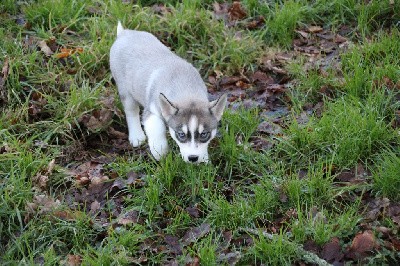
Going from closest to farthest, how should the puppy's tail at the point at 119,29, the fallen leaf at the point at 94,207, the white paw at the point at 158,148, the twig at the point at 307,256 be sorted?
the twig at the point at 307,256
the fallen leaf at the point at 94,207
the white paw at the point at 158,148
the puppy's tail at the point at 119,29

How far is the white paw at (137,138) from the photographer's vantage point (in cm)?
590

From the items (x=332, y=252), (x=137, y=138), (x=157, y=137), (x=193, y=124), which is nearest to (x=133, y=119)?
(x=137, y=138)

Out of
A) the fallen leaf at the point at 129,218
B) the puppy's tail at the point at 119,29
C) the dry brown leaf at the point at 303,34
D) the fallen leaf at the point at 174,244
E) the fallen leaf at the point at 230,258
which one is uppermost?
the puppy's tail at the point at 119,29

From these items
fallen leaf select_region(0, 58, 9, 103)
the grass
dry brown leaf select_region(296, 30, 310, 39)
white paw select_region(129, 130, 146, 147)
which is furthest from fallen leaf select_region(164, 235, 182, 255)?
dry brown leaf select_region(296, 30, 310, 39)

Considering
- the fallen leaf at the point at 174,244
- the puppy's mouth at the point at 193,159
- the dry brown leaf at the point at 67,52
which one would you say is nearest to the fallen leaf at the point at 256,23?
the dry brown leaf at the point at 67,52

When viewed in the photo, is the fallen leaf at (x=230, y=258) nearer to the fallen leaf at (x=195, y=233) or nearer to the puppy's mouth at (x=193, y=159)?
the fallen leaf at (x=195, y=233)

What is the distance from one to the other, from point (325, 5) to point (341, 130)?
259 cm

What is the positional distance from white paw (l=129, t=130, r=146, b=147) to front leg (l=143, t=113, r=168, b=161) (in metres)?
0.33

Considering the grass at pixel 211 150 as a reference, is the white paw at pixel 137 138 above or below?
below

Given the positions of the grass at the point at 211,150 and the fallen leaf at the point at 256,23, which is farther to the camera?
the fallen leaf at the point at 256,23

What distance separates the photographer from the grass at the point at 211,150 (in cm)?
461

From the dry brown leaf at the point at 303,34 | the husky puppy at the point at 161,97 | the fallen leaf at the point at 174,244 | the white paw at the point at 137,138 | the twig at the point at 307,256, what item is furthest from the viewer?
the dry brown leaf at the point at 303,34

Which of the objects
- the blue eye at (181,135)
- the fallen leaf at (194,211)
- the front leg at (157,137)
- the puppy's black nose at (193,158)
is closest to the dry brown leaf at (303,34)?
the front leg at (157,137)

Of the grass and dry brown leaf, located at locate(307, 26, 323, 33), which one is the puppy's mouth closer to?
the grass
